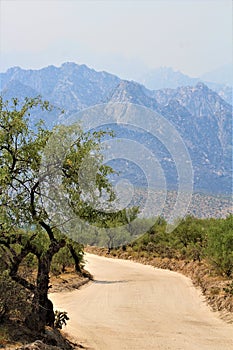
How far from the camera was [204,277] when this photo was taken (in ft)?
117

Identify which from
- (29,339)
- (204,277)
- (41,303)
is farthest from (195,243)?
(29,339)

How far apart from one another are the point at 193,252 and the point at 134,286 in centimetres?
1331

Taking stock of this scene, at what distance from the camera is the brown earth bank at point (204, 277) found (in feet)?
78.6

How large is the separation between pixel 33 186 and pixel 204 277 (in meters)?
24.3

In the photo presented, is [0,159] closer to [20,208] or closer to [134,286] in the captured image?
[20,208]

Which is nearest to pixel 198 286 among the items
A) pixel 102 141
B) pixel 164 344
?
pixel 164 344

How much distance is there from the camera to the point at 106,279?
41.3 meters

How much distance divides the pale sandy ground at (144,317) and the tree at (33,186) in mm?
3774

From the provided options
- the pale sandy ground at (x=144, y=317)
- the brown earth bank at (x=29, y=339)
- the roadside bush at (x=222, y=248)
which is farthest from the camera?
the roadside bush at (x=222, y=248)

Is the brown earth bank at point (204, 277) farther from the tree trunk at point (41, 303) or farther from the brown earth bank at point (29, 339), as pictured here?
the tree trunk at point (41, 303)

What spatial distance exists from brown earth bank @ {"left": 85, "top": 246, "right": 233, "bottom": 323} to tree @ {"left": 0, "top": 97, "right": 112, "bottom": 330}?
10.3m

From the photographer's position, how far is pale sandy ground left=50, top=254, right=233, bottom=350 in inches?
666

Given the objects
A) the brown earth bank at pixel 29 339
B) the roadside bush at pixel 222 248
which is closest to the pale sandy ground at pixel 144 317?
the brown earth bank at pixel 29 339

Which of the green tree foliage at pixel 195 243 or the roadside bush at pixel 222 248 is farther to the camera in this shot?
the green tree foliage at pixel 195 243
